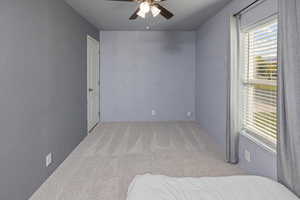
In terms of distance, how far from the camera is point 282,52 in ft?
6.31

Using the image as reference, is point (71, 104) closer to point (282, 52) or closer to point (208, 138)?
point (208, 138)

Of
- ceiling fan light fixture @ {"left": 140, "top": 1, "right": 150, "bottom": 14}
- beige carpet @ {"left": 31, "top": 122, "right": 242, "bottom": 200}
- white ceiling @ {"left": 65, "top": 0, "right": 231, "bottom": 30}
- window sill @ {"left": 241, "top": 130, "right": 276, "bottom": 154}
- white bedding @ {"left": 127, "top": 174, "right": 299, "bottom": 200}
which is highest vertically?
white ceiling @ {"left": 65, "top": 0, "right": 231, "bottom": 30}

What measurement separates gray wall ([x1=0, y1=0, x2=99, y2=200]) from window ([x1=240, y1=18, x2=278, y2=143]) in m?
2.61

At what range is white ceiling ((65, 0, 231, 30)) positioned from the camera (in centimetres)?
364

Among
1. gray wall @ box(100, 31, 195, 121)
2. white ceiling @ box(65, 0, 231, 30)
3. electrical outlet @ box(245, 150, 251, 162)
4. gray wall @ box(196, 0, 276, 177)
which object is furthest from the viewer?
gray wall @ box(100, 31, 195, 121)

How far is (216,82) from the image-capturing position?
4281 millimetres

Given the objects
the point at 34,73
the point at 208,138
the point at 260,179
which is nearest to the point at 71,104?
the point at 34,73

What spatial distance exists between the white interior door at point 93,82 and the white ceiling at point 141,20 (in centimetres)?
54

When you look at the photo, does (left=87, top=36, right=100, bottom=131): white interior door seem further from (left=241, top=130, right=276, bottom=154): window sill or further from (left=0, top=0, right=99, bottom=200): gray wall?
(left=241, top=130, right=276, bottom=154): window sill

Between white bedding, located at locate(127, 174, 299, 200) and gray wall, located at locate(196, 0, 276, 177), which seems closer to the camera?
white bedding, located at locate(127, 174, 299, 200)

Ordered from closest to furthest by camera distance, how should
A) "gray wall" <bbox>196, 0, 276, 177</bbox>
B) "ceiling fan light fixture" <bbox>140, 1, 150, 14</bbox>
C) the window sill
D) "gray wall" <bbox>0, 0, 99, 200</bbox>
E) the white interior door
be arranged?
"gray wall" <bbox>0, 0, 99, 200</bbox>
the window sill
"ceiling fan light fixture" <bbox>140, 1, 150, 14</bbox>
"gray wall" <bbox>196, 0, 276, 177</bbox>
the white interior door

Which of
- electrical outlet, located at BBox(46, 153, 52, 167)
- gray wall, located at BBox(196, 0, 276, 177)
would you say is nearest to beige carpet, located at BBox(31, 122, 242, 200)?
electrical outlet, located at BBox(46, 153, 52, 167)

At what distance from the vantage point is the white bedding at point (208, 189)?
1543 mm

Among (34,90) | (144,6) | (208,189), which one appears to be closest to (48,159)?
(34,90)
